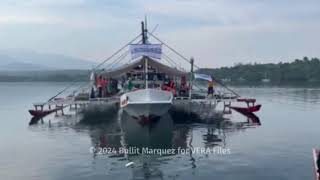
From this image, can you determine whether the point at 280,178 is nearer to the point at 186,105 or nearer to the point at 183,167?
the point at 183,167

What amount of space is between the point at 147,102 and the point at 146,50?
6.81 metres

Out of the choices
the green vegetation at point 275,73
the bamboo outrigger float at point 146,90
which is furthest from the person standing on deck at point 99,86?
the green vegetation at point 275,73

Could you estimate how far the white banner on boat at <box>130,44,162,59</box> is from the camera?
38875 mm

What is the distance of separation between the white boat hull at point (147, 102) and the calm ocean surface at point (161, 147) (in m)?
1.06

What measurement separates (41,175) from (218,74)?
175m

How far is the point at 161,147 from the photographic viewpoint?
1088 inches

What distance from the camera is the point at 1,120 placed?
47.0 meters

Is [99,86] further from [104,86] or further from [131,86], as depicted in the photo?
[131,86]

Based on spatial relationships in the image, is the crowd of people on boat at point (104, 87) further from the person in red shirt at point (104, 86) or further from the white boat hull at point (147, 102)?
the white boat hull at point (147, 102)

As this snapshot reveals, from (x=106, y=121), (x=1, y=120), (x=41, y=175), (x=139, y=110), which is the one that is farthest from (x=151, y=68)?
(x=41, y=175)

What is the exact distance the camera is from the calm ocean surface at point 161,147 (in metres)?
21.7

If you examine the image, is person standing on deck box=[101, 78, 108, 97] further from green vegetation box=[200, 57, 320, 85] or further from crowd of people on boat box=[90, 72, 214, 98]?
green vegetation box=[200, 57, 320, 85]

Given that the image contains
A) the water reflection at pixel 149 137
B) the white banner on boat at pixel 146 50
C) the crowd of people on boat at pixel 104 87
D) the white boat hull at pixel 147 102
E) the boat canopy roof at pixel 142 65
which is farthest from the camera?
the crowd of people on boat at pixel 104 87

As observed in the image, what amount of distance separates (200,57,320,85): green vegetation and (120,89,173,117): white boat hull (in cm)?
13309
